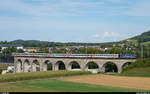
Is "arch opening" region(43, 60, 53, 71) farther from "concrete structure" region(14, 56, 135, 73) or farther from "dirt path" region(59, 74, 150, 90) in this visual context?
"dirt path" region(59, 74, 150, 90)

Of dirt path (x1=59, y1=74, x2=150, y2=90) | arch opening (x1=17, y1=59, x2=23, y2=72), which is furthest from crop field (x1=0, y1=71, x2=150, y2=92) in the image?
arch opening (x1=17, y1=59, x2=23, y2=72)

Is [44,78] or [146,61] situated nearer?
[44,78]

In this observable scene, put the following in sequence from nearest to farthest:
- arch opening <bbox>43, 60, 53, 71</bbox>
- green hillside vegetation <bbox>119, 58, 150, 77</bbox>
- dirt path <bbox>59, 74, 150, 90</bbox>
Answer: dirt path <bbox>59, 74, 150, 90</bbox> → green hillside vegetation <bbox>119, 58, 150, 77</bbox> → arch opening <bbox>43, 60, 53, 71</bbox>

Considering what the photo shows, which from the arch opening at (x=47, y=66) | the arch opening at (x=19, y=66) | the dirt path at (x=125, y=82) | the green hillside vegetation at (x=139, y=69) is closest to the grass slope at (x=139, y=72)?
the green hillside vegetation at (x=139, y=69)

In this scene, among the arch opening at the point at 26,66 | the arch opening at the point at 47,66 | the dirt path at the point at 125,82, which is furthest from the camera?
the arch opening at the point at 26,66

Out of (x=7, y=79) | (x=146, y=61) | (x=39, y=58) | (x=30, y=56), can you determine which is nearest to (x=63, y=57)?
(x=39, y=58)

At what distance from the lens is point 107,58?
6944 cm

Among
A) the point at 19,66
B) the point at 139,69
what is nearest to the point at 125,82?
the point at 139,69

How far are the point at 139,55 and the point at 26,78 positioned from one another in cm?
3223

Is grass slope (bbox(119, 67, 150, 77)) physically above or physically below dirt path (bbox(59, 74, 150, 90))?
above

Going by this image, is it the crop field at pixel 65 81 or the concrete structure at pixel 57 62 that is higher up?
the concrete structure at pixel 57 62

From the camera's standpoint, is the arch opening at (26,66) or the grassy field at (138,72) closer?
the grassy field at (138,72)

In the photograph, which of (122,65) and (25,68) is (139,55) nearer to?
(122,65)

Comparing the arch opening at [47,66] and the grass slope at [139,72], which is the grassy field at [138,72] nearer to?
the grass slope at [139,72]
